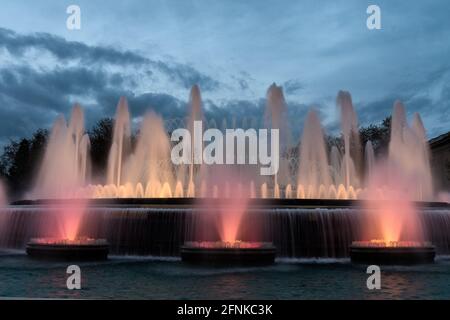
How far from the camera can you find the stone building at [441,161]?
5742 centimetres

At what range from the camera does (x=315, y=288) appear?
1197cm

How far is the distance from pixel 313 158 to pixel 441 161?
109 feet

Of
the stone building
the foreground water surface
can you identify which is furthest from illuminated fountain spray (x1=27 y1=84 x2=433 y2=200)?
the stone building

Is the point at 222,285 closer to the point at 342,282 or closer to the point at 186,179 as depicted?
the point at 342,282

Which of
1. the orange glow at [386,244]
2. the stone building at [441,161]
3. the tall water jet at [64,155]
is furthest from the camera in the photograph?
the stone building at [441,161]

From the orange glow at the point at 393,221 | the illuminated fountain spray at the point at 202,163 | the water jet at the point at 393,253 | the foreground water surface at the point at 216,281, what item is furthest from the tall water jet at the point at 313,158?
the foreground water surface at the point at 216,281

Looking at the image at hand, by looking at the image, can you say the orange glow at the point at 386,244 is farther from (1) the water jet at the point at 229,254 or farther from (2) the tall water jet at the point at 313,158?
(2) the tall water jet at the point at 313,158

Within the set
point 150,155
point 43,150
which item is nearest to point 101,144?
point 43,150

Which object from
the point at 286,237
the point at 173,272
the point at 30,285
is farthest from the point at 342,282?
the point at 30,285

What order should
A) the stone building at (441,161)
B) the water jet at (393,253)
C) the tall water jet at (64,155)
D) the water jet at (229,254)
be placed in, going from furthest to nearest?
the stone building at (441,161), the tall water jet at (64,155), the water jet at (393,253), the water jet at (229,254)

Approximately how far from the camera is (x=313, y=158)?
105 feet

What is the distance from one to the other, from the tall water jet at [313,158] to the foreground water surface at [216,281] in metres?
14.1

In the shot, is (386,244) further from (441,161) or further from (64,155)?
(441,161)
